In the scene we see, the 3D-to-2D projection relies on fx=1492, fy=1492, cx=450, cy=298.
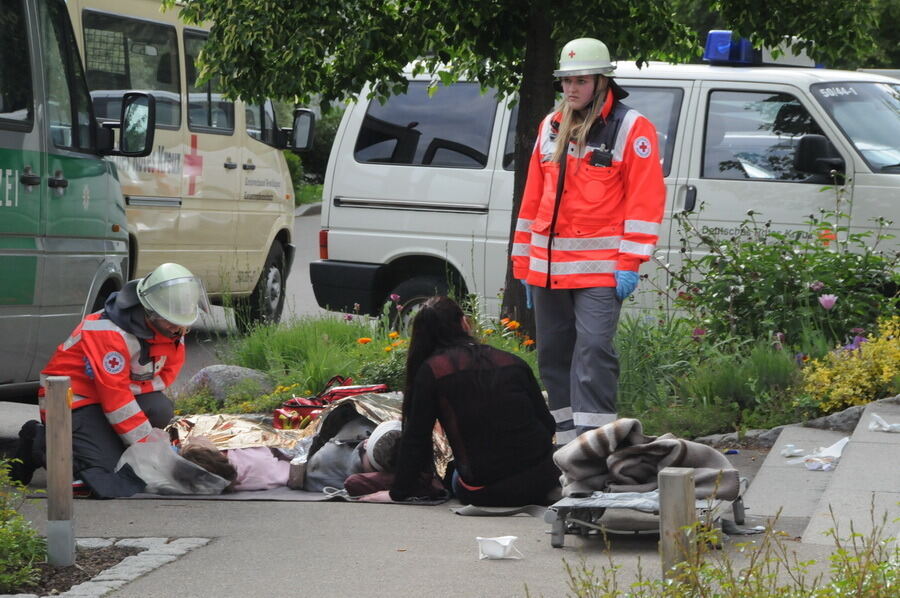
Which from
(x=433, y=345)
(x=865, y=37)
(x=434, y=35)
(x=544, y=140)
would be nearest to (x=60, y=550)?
(x=433, y=345)

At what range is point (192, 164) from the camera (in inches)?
491

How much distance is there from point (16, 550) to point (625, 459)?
2.25m

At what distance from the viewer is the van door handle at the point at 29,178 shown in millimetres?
7215

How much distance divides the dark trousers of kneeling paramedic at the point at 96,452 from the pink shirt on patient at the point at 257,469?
0.49 m

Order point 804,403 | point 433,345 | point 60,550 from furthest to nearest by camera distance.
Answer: point 804,403 < point 433,345 < point 60,550

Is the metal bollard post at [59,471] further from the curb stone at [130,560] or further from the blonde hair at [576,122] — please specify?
the blonde hair at [576,122]

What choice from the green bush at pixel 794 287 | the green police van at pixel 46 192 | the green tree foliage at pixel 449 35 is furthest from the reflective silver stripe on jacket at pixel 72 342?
the green bush at pixel 794 287

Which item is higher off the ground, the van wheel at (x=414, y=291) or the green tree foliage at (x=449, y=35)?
the green tree foliage at (x=449, y=35)

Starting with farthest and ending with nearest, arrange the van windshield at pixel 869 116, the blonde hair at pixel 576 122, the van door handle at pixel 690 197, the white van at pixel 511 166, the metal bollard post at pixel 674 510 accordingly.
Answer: the van door handle at pixel 690 197, the white van at pixel 511 166, the van windshield at pixel 869 116, the blonde hair at pixel 576 122, the metal bollard post at pixel 674 510

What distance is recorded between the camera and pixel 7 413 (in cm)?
954

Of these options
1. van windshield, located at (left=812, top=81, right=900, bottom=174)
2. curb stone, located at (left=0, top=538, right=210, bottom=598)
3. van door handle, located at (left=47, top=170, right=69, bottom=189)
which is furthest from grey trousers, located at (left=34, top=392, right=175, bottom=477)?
van windshield, located at (left=812, top=81, right=900, bottom=174)

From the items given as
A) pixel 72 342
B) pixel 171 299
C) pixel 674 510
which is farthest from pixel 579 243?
pixel 674 510

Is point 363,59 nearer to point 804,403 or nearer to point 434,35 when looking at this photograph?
point 434,35

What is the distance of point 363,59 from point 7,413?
3203mm
